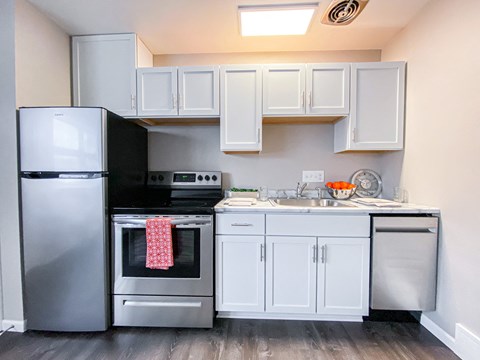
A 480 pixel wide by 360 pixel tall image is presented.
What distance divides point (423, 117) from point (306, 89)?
35.5 inches

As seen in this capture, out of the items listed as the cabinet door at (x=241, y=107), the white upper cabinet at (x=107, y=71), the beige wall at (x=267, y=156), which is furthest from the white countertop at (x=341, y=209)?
the white upper cabinet at (x=107, y=71)

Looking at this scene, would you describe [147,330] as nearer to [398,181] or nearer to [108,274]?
[108,274]

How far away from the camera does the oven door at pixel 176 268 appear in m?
1.72

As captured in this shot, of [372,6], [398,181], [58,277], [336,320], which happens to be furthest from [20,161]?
[398,181]

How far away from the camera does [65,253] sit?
1660mm

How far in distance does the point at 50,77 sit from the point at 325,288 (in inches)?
107

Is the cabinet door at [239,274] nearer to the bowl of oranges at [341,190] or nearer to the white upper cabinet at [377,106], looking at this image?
the bowl of oranges at [341,190]

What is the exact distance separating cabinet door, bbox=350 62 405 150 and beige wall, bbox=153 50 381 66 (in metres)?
0.44

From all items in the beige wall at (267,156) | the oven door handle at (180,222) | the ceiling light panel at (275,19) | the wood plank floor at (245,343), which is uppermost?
the ceiling light panel at (275,19)

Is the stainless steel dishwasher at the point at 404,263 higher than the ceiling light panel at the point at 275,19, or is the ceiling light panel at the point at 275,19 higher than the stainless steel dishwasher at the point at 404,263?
the ceiling light panel at the point at 275,19

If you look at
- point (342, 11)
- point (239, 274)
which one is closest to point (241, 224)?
point (239, 274)

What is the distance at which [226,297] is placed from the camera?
1761 millimetres

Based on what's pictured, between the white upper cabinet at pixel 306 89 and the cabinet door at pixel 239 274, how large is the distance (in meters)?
1.12

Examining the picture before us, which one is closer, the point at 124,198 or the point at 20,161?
the point at 20,161
